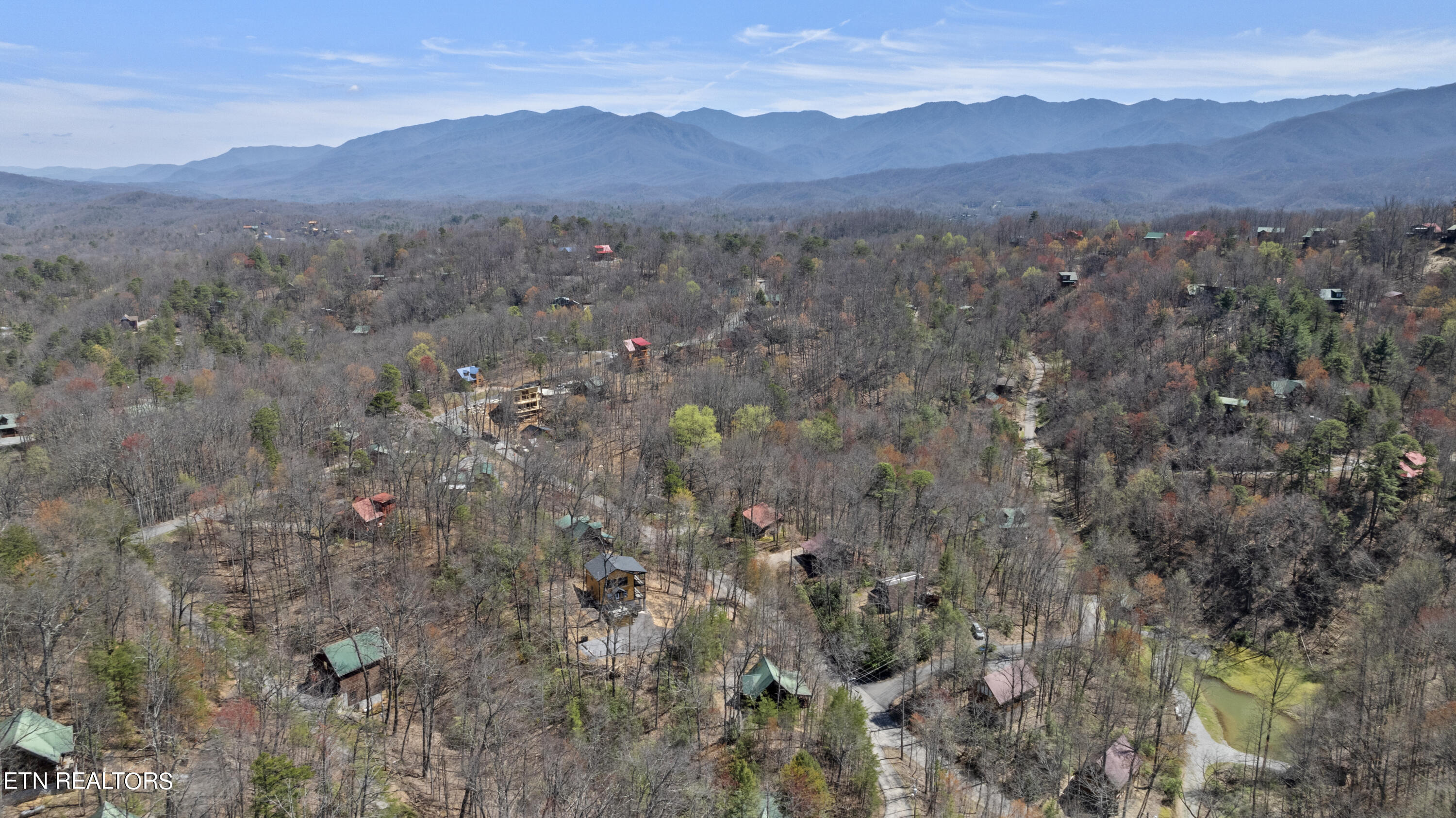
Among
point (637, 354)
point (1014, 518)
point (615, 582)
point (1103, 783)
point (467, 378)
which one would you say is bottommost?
point (1103, 783)

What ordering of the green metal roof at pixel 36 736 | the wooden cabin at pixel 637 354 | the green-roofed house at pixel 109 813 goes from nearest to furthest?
the green-roofed house at pixel 109 813
the green metal roof at pixel 36 736
the wooden cabin at pixel 637 354

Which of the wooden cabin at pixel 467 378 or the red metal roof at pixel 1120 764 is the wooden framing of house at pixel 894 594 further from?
the wooden cabin at pixel 467 378

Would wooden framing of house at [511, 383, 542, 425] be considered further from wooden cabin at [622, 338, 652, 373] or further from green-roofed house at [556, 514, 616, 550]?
green-roofed house at [556, 514, 616, 550]

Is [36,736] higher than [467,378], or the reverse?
[467,378]

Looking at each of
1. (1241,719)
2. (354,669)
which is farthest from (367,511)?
(1241,719)

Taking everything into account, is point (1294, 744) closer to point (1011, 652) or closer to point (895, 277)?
point (1011, 652)

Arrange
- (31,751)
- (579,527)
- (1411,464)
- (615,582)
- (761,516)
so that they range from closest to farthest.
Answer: (31,751), (615,582), (579,527), (1411,464), (761,516)

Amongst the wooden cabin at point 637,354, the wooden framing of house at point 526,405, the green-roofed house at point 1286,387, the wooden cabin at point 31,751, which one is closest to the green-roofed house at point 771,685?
the wooden cabin at point 31,751

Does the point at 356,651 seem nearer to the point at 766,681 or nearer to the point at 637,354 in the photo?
the point at 766,681
